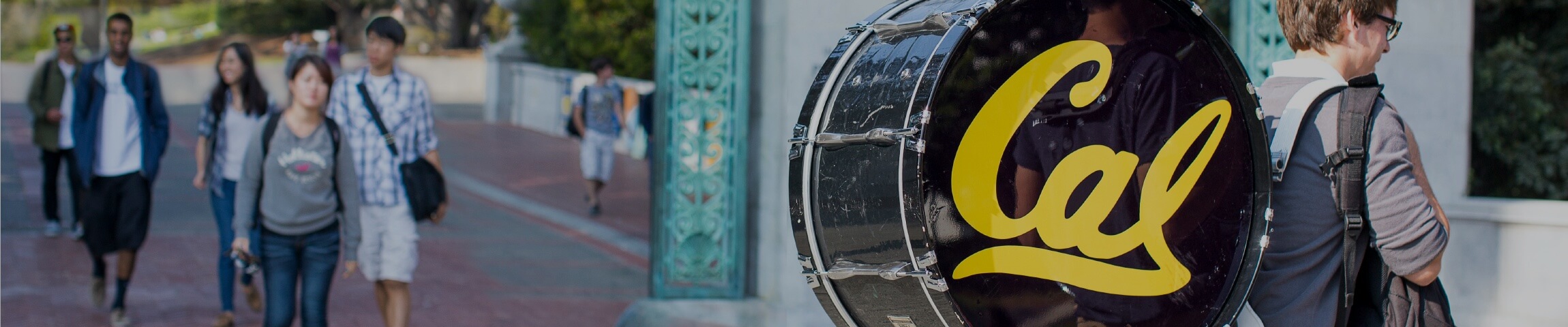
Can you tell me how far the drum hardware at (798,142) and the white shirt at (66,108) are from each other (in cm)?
780

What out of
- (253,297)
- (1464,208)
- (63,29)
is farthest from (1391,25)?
(63,29)

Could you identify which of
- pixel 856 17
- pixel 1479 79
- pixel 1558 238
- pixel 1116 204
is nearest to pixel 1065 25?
pixel 1116 204

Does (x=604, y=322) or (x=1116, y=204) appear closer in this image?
(x=1116, y=204)

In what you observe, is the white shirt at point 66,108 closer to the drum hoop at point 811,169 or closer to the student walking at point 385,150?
the student walking at point 385,150

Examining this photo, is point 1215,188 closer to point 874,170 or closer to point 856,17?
point 874,170

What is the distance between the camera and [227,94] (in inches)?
269

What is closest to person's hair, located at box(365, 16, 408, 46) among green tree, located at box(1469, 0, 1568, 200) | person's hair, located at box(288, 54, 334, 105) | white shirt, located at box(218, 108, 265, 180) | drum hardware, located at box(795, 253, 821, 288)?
person's hair, located at box(288, 54, 334, 105)

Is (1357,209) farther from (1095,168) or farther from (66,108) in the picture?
(66,108)

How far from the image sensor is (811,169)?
2.57 m

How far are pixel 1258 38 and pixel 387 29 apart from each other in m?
3.74

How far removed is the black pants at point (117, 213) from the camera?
272 inches

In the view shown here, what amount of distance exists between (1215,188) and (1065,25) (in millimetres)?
528

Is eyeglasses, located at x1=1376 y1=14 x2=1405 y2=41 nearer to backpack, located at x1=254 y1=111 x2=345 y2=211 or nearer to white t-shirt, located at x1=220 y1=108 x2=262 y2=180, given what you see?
backpack, located at x1=254 y1=111 x2=345 y2=211

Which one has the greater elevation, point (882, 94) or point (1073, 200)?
point (882, 94)
